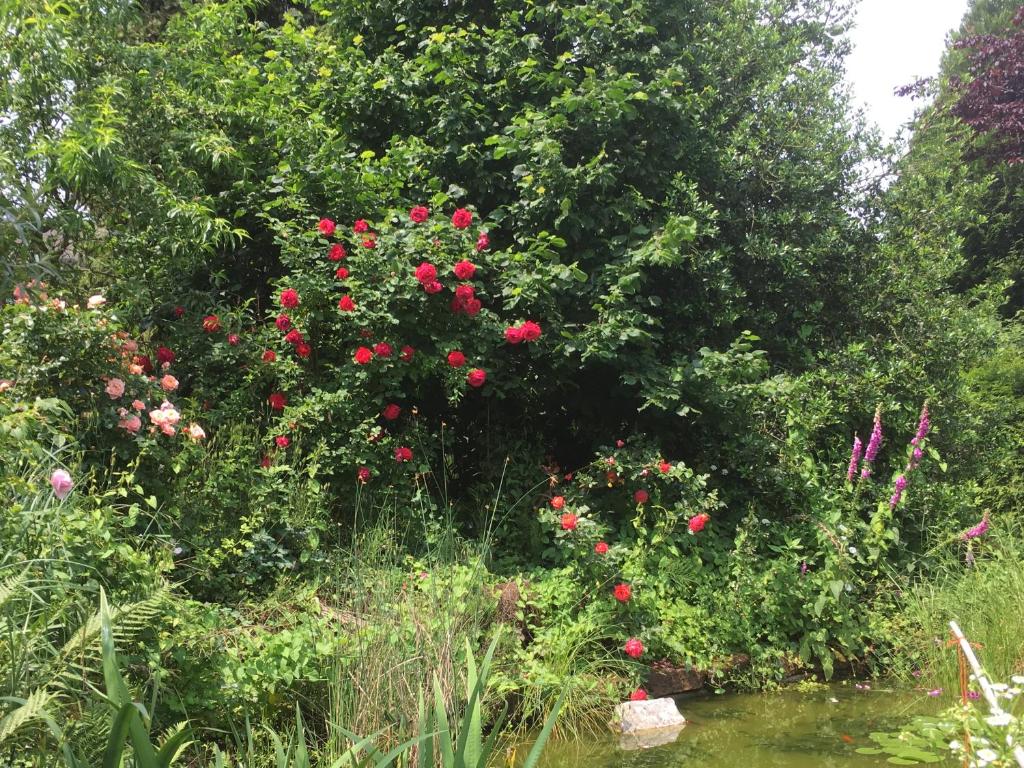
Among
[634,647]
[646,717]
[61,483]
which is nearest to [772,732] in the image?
[646,717]

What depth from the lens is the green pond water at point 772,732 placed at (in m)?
3.40

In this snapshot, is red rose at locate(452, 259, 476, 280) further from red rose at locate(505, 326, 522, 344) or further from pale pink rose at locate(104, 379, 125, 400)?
pale pink rose at locate(104, 379, 125, 400)

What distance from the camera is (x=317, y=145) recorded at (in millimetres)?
5352

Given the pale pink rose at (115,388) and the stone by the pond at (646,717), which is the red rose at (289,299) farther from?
the stone by the pond at (646,717)

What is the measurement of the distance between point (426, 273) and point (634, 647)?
7.66 feet

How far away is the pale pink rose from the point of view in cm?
374

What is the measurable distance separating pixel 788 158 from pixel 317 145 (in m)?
3.71

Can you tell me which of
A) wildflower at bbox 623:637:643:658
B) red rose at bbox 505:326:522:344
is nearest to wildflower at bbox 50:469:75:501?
red rose at bbox 505:326:522:344

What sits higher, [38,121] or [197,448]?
[38,121]

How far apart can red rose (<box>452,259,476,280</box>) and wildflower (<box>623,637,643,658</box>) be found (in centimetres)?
224

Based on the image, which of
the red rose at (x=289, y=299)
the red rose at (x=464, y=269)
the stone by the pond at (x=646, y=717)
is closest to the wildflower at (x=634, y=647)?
the stone by the pond at (x=646, y=717)

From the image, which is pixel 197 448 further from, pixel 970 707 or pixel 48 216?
pixel 970 707

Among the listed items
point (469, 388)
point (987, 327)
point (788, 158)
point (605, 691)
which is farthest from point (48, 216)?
point (987, 327)

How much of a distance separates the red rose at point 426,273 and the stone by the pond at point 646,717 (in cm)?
251
